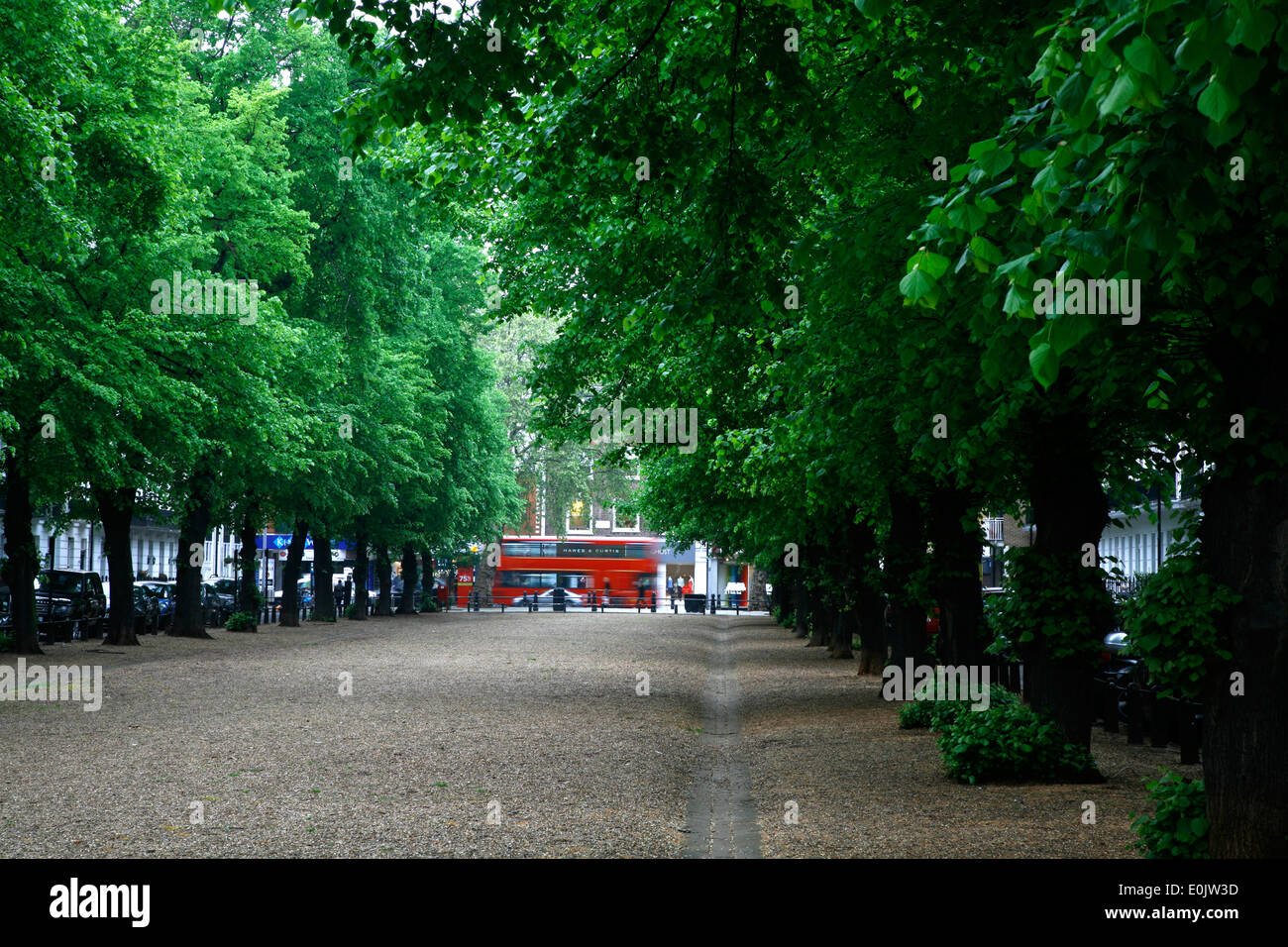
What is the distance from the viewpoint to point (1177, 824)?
7.98 meters

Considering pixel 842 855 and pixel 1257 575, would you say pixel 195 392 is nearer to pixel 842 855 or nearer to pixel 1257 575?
pixel 842 855

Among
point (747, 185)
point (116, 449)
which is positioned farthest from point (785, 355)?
point (116, 449)

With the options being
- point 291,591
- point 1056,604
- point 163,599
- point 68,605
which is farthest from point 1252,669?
point 163,599

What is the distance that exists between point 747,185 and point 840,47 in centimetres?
247

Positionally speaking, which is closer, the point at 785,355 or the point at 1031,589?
the point at 1031,589

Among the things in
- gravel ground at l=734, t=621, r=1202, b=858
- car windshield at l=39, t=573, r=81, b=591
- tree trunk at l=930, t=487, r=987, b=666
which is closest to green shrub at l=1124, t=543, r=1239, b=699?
gravel ground at l=734, t=621, r=1202, b=858

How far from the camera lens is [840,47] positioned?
1257 cm

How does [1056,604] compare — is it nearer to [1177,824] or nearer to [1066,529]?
[1066,529]

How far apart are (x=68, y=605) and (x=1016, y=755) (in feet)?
102

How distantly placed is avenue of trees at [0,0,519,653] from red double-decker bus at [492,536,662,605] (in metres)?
28.4

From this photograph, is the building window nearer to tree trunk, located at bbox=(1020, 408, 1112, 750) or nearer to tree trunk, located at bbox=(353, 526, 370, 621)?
tree trunk, located at bbox=(353, 526, 370, 621)

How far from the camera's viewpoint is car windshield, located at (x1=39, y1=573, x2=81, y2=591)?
127 ft

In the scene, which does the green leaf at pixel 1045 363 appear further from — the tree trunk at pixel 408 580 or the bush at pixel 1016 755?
the tree trunk at pixel 408 580

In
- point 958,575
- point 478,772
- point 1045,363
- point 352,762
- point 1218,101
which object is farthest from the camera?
point 958,575
